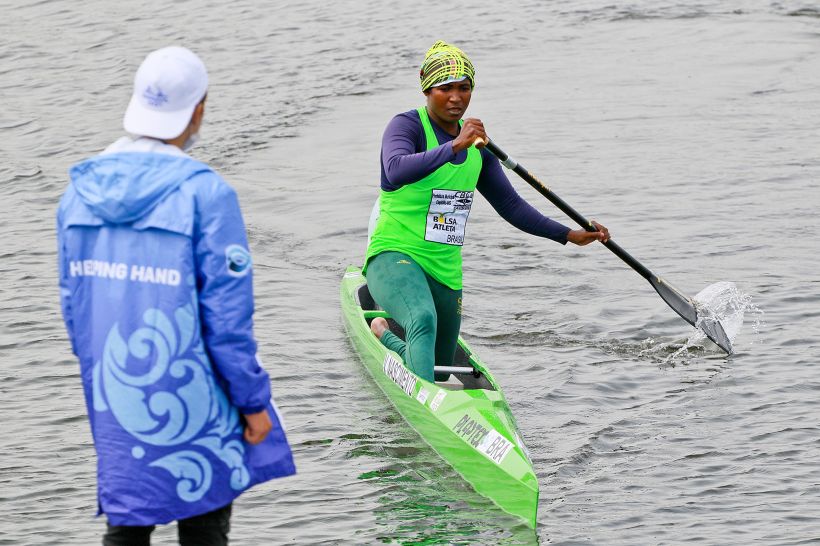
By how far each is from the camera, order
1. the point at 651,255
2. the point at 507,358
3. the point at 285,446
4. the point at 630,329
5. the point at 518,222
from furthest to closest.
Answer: the point at 651,255
the point at 630,329
the point at 507,358
the point at 518,222
the point at 285,446

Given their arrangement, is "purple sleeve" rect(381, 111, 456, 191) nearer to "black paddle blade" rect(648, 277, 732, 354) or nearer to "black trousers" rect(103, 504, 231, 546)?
"black paddle blade" rect(648, 277, 732, 354)

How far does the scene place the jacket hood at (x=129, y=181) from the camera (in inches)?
145

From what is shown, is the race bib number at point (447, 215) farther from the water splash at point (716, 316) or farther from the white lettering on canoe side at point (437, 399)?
the water splash at point (716, 316)

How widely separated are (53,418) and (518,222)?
3.18 metres

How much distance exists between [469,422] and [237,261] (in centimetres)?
360

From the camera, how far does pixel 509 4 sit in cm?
2378

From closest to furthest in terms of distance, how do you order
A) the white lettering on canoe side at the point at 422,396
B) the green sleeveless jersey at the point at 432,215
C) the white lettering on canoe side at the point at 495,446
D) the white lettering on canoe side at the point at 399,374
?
the white lettering on canoe side at the point at 495,446 < the green sleeveless jersey at the point at 432,215 < the white lettering on canoe side at the point at 422,396 < the white lettering on canoe side at the point at 399,374

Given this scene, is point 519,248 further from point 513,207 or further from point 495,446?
point 495,446

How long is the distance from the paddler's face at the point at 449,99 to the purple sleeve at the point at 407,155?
135 mm

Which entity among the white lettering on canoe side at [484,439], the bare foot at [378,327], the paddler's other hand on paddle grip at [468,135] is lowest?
the bare foot at [378,327]

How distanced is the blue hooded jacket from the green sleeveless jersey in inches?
141

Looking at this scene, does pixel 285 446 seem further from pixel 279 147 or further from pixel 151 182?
pixel 279 147

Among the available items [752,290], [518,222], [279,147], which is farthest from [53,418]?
[279,147]

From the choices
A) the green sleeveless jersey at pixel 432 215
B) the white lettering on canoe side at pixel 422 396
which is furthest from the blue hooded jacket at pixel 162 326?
the white lettering on canoe side at pixel 422 396
